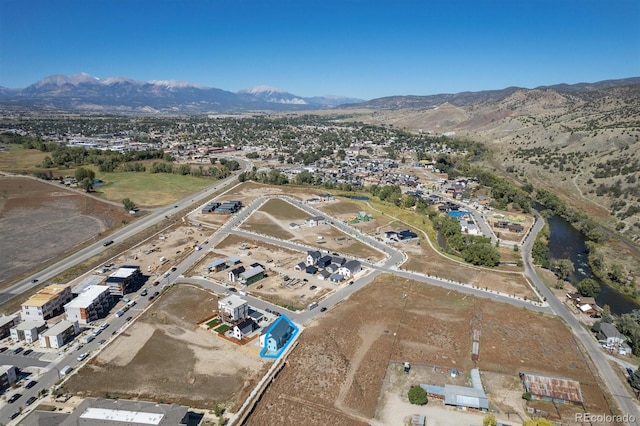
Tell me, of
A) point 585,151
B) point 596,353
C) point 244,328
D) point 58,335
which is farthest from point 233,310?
point 585,151

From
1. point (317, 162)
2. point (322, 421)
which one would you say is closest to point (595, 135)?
point (317, 162)

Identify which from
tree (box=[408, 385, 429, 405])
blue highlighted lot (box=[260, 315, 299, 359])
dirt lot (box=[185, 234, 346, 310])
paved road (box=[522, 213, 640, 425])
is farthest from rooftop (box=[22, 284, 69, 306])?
paved road (box=[522, 213, 640, 425])

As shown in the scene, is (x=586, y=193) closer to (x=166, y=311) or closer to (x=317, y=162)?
(x=317, y=162)

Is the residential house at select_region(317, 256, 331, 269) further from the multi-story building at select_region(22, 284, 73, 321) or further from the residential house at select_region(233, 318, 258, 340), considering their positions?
the multi-story building at select_region(22, 284, 73, 321)

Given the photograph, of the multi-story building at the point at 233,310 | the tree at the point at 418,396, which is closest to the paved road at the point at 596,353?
the tree at the point at 418,396

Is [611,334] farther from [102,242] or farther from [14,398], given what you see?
[102,242]

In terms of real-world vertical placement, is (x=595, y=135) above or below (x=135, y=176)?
above

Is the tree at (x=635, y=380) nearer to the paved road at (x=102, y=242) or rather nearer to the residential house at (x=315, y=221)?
the residential house at (x=315, y=221)
